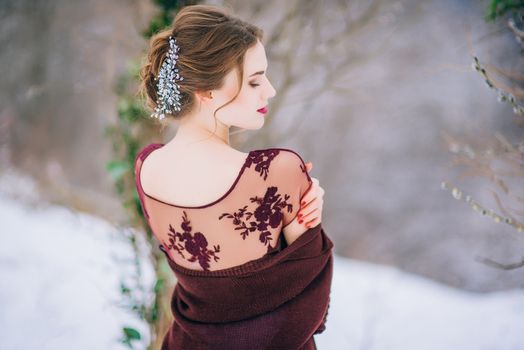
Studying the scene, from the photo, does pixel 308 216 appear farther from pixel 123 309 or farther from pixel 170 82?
pixel 123 309

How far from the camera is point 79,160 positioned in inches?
199

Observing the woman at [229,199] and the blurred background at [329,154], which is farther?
the blurred background at [329,154]

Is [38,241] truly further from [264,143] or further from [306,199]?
[306,199]

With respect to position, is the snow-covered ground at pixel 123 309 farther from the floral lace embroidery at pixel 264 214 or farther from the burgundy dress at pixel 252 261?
the floral lace embroidery at pixel 264 214

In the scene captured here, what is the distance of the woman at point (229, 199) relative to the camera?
1.04 metres

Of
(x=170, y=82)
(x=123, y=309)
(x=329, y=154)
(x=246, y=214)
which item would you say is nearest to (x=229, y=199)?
(x=246, y=214)

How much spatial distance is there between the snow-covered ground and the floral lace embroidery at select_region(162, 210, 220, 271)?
938mm

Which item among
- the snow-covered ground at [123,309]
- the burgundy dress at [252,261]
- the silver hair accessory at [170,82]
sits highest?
the silver hair accessory at [170,82]

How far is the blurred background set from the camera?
235 centimetres

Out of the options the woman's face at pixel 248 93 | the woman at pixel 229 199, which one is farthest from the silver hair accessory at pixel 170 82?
the woman's face at pixel 248 93

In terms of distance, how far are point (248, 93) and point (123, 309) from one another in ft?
6.59

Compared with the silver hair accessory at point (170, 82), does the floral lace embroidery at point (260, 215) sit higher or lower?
lower

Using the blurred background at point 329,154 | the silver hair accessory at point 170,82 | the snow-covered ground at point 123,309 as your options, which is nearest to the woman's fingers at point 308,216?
the silver hair accessory at point 170,82

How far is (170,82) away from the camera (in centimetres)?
111
